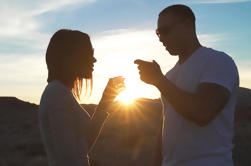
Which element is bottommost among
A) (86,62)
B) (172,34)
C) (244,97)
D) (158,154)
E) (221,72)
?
(244,97)

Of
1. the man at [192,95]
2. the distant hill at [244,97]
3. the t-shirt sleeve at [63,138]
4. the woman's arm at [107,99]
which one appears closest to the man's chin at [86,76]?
the woman's arm at [107,99]

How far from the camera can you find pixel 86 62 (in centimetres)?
344

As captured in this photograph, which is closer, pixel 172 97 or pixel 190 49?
pixel 172 97

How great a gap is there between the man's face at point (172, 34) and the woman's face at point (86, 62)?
0.56 m

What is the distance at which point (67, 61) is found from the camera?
3377mm

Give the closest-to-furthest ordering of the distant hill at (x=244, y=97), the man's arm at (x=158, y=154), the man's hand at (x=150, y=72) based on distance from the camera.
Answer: the man's hand at (x=150, y=72)
the man's arm at (x=158, y=154)
the distant hill at (x=244, y=97)

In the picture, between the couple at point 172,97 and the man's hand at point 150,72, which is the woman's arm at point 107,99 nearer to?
the couple at point 172,97

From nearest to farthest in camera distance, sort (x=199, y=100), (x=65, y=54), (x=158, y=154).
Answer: (x=199, y=100)
(x=65, y=54)
(x=158, y=154)

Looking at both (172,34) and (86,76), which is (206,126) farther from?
(86,76)

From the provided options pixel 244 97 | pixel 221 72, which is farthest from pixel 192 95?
pixel 244 97

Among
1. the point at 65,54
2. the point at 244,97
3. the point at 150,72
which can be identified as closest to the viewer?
the point at 150,72

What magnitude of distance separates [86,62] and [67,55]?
157 mm

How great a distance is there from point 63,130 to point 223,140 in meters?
1.11

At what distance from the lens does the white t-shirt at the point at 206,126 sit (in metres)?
3.08
